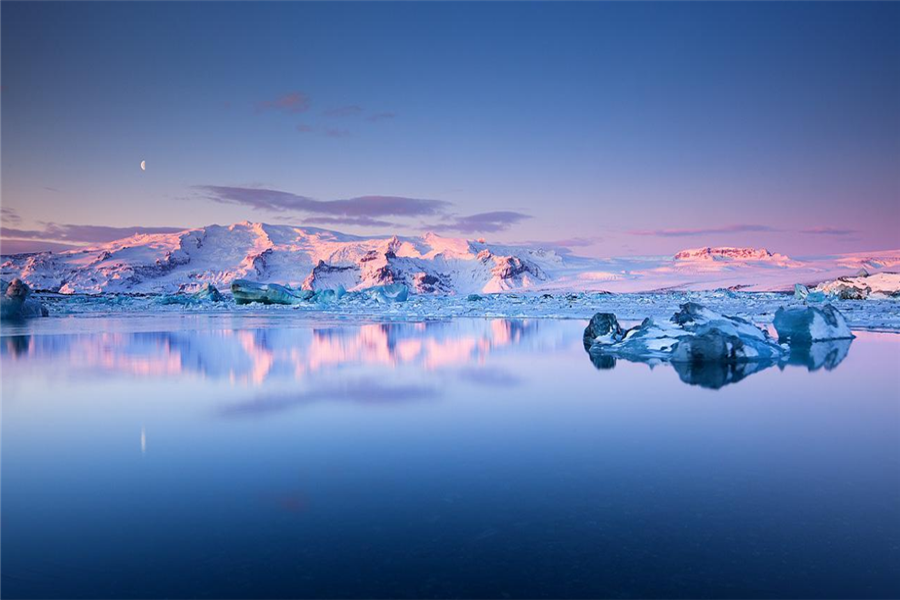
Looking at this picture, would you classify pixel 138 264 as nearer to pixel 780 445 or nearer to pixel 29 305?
pixel 29 305

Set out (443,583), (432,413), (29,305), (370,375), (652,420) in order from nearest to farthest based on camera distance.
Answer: (443,583), (652,420), (432,413), (370,375), (29,305)

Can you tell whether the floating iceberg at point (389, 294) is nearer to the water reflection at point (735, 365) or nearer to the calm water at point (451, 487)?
the water reflection at point (735, 365)

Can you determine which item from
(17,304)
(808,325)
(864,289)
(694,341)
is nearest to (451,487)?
(694,341)

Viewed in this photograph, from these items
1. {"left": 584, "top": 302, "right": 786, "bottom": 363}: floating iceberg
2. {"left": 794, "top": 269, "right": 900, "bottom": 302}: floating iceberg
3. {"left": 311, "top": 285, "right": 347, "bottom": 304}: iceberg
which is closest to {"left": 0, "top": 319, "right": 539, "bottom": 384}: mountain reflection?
{"left": 584, "top": 302, "right": 786, "bottom": 363}: floating iceberg

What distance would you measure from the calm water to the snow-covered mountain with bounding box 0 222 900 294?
6976cm

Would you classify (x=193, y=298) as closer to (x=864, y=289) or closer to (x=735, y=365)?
(x=864, y=289)

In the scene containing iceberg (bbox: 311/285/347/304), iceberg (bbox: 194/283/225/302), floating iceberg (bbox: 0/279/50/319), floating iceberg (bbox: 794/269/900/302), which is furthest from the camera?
iceberg (bbox: 194/283/225/302)

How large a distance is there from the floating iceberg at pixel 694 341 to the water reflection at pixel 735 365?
0.18 m

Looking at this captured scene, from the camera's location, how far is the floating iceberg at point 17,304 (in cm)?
2256

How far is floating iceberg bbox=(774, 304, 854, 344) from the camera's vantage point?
→ 38.9 feet

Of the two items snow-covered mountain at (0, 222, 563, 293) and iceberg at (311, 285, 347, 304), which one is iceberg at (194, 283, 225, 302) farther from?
snow-covered mountain at (0, 222, 563, 293)

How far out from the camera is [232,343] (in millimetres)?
12562

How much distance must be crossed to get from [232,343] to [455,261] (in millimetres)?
97497

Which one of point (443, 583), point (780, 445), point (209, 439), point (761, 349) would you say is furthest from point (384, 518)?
point (761, 349)
